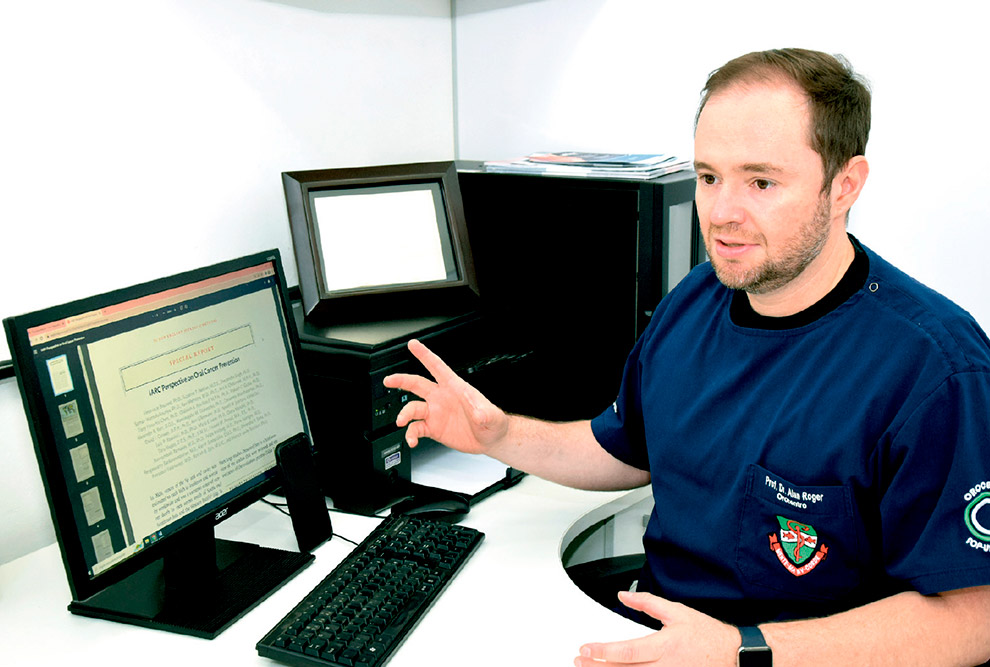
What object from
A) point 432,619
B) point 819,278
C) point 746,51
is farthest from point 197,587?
point 746,51

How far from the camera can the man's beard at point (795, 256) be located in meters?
1.09

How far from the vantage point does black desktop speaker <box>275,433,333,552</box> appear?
124 cm

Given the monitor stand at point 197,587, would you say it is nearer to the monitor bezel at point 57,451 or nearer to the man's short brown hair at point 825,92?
the monitor bezel at point 57,451

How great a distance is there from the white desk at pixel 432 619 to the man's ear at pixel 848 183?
1.94ft

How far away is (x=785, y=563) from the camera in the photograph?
1070 millimetres

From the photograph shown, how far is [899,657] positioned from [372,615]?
23.1 inches

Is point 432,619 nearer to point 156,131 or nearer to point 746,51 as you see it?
point 156,131

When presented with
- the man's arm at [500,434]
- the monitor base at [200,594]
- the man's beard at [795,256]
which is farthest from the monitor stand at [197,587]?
the man's beard at [795,256]

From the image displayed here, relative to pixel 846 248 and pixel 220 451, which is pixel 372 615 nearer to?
pixel 220 451

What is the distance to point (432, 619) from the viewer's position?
1.08 meters

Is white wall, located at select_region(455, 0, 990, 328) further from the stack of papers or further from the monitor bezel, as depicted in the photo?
the monitor bezel

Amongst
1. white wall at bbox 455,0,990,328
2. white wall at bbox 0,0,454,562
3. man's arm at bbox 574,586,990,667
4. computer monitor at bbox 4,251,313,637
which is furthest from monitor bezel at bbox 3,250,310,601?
white wall at bbox 455,0,990,328

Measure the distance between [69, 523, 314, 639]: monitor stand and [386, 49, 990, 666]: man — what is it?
0.91 feet

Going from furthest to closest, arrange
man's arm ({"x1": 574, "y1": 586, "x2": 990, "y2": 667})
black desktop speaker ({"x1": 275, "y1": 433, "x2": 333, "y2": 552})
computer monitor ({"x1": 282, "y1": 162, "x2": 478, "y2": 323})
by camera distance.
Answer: computer monitor ({"x1": 282, "y1": 162, "x2": 478, "y2": 323}) → black desktop speaker ({"x1": 275, "y1": 433, "x2": 333, "y2": 552}) → man's arm ({"x1": 574, "y1": 586, "x2": 990, "y2": 667})
